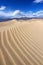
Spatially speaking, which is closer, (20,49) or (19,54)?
(19,54)

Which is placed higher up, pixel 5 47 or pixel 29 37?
pixel 29 37

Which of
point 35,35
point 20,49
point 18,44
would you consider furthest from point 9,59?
point 35,35

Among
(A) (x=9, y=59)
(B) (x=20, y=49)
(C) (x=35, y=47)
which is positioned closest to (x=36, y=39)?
(C) (x=35, y=47)

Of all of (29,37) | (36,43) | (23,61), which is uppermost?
(29,37)

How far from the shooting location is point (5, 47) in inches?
144

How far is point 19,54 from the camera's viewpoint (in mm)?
3455

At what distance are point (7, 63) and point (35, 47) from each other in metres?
1.14

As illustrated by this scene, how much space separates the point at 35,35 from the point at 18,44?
44.1 inches

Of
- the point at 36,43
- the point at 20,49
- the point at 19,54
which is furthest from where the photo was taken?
the point at 36,43

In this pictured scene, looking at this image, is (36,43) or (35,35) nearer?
(36,43)

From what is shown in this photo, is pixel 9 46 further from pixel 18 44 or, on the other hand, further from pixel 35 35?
pixel 35 35

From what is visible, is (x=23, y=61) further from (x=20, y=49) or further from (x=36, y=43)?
(x=36, y=43)

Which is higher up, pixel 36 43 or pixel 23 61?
pixel 36 43

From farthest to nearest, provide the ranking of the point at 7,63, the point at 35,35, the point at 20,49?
the point at 35,35 < the point at 20,49 < the point at 7,63
